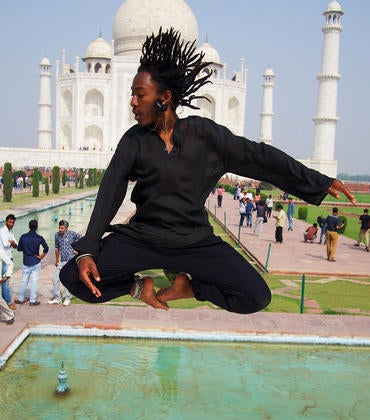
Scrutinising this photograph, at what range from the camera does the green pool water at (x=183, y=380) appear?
13.8 ft

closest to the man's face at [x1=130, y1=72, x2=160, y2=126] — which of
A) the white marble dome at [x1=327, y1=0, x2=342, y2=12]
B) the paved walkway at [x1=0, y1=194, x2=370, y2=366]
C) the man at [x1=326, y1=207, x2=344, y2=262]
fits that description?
the paved walkway at [x1=0, y1=194, x2=370, y2=366]

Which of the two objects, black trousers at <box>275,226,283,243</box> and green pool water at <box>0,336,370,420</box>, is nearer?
green pool water at <box>0,336,370,420</box>

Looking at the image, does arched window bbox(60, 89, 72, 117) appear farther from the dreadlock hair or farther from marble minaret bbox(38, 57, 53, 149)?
the dreadlock hair

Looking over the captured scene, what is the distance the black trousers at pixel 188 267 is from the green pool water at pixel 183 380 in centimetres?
240

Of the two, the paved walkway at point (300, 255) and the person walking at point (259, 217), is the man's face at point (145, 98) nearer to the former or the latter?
the paved walkway at point (300, 255)

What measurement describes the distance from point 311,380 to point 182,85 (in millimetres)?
3621

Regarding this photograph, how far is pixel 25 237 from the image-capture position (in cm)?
618

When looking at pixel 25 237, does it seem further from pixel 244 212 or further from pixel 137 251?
pixel 244 212

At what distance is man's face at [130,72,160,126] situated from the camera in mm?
2080

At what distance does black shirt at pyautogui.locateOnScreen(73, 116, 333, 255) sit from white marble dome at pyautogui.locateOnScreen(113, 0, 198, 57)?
4449 cm

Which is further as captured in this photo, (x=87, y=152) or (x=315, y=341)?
(x=87, y=152)

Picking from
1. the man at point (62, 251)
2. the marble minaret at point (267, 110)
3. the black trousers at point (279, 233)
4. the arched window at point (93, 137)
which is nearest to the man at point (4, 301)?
the man at point (62, 251)

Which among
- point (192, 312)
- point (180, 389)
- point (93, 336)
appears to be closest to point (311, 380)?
point (180, 389)

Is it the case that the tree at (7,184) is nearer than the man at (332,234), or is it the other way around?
the man at (332,234)
